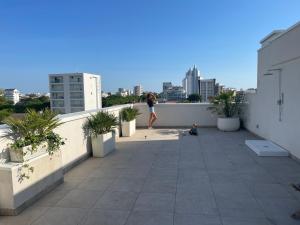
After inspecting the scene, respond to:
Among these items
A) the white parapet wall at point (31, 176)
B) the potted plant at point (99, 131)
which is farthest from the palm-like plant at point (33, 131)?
the potted plant at point (99, 131)

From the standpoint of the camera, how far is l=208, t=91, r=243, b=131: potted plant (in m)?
9.16

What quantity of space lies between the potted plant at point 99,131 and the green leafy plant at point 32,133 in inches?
73.2

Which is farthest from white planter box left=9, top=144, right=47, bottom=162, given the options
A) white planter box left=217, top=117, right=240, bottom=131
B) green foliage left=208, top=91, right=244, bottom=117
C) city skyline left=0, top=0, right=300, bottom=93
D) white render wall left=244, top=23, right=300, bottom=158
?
green foliage left=208, top=91, right=244, bottom=117

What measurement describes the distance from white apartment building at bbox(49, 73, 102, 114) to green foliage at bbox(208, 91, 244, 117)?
38458 millimetres

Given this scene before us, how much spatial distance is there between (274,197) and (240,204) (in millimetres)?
555

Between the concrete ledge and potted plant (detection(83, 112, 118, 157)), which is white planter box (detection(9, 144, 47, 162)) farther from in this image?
potted plant (detection(83, 112, 118, 157))

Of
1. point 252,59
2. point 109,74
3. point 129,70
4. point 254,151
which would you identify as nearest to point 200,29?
point 252,59

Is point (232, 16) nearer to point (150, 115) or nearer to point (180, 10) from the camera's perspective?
point (180, 10)

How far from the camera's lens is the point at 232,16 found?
9.57 meters

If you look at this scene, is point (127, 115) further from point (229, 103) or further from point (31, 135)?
point (31, 135)

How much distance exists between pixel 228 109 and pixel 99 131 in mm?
5425

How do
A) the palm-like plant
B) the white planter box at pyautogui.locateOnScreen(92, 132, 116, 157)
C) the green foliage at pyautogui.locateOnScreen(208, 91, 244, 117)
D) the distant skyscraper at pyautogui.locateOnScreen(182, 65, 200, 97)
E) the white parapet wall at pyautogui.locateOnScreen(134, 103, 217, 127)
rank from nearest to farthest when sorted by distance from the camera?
the palm-like plant < the white planter box at pyautogui.locateOnScreen(92, 132, 116, 157) < the green foliage at pyautogui.locateOnScreen(208, 91, 244, 117) < the white parapet wall at pyautogui.locateOnScreen(134, 103, 217, 127) < the distant skyscraper at pyautogui.locateOnScreen(182, 65, 200, 97)

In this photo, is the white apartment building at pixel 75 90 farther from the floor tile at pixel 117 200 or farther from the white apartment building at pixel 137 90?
the floor tile at pixel 117 200

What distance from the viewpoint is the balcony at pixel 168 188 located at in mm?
2889
